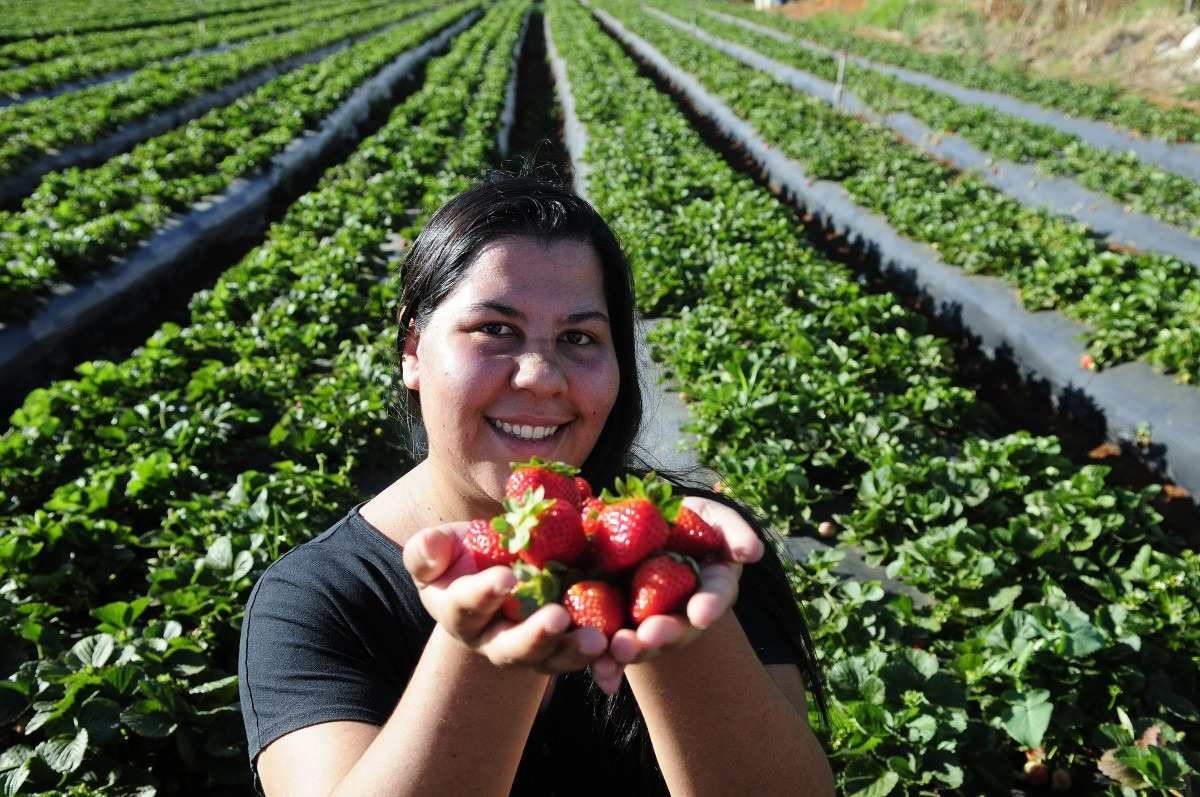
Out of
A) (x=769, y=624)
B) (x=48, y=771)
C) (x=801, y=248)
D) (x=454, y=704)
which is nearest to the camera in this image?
(x=454, y=704)

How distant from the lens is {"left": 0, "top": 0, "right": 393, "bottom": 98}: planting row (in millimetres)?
15281

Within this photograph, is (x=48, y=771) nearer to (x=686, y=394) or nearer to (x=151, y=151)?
(x=686, y=394)

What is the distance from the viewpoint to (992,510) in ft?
13.3

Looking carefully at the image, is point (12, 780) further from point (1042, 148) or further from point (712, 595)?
point (1042, 148)

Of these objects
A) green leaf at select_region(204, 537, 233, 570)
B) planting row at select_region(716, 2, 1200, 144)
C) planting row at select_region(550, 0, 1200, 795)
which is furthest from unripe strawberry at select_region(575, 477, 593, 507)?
planting row at select_region(716, 2, 1200, 144)

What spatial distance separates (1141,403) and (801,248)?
324 centimetres

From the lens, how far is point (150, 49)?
20.1 m

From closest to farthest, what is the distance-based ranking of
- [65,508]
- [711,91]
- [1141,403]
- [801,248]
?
[65,508], [1141,403], [801,248], [711,91]

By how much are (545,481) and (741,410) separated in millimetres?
3531

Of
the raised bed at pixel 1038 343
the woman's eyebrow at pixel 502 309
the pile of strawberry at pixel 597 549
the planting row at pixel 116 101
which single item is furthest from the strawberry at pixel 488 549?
the planting row at pixel 116 101

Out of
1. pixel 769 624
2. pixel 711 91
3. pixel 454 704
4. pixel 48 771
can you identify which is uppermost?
pixel 454 704

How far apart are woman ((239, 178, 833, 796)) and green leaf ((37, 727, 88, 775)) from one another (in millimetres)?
1432

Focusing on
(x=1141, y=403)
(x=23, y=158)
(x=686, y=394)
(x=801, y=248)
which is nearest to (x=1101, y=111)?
(x=801, y=248)

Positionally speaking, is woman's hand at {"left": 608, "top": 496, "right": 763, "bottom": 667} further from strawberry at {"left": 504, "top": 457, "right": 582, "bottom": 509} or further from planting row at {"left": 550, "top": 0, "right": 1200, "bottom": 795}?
planting row at {"left": 550, "top": 0, "right": 1200, "bottom": 795}
